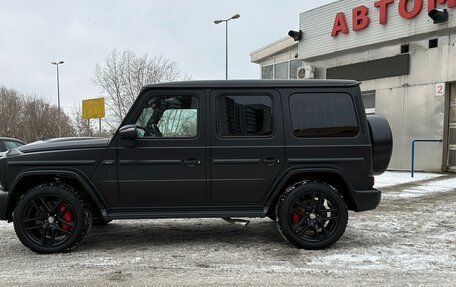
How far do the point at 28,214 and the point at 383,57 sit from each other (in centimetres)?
1323

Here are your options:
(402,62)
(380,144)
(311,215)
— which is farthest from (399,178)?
(311,215)

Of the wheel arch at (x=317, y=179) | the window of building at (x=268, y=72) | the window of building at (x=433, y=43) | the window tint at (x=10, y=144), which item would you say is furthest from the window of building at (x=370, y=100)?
the window tint at (x=10, y=144)

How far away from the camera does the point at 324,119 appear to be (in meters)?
4.98

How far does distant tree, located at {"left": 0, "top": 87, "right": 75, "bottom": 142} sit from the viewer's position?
56.7 m

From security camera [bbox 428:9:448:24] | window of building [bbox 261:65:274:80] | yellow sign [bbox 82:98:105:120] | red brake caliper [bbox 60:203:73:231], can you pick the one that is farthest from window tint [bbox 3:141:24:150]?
yellow sign [bbox 82:98:105:120]

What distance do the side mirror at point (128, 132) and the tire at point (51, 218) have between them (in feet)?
3.07

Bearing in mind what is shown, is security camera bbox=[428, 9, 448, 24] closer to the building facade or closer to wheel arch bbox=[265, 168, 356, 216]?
the building facade

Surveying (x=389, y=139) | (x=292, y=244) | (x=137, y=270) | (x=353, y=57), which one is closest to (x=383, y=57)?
(x=353, y=57)

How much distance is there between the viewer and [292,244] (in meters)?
5.04

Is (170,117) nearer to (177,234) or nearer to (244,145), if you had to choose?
(244,145)

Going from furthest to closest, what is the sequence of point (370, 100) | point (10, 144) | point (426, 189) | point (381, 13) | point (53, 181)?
point (370, 100), point (381, 13), point (10, 144), point (426, 189), point (53, 181)

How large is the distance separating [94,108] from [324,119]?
89.0ft

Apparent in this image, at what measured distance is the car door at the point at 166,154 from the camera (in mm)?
4824

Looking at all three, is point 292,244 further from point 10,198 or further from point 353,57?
point 353,57
